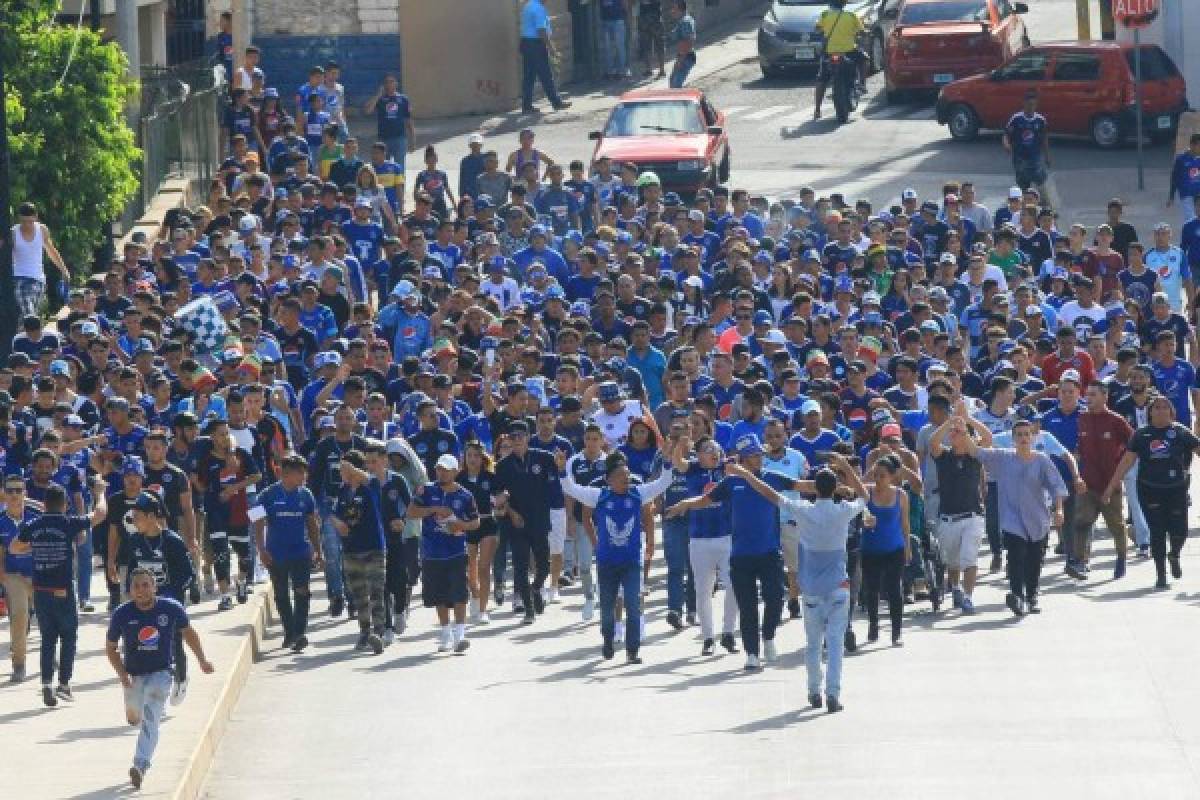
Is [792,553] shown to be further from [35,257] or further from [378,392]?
[35,257]

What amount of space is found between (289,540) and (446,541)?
1.10 metres

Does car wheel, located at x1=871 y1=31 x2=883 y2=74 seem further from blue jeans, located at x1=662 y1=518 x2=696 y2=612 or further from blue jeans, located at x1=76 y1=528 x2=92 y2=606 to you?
blue jeans, located at x1=76 y1=528 x2=92 y2=606

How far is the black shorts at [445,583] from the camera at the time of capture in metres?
20.2

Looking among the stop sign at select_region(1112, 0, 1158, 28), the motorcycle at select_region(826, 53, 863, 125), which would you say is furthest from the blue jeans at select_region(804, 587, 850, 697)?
the motorcycle at select_region(826, 53, 863, 125)

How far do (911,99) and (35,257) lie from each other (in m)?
21.7

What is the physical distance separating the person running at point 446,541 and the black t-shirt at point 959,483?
3.40 meters

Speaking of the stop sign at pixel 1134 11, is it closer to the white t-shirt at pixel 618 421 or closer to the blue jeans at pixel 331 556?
the white t-shirt at pixel 618 421

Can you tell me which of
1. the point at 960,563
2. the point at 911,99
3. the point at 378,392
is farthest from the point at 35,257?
the point at 911,99

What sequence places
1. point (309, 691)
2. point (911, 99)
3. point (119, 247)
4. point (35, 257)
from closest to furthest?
1. point (309, 691)
2. point (35, 257)
3. point (119, 247)
4. point (911, 99)

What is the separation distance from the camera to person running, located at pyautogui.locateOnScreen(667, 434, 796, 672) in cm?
1911

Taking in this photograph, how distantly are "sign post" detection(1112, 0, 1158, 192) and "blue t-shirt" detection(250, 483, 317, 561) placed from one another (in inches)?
782

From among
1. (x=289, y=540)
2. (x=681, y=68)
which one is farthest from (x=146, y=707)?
(x=681, y=68)

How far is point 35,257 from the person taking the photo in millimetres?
27047

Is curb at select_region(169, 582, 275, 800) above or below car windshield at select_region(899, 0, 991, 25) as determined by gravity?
below
